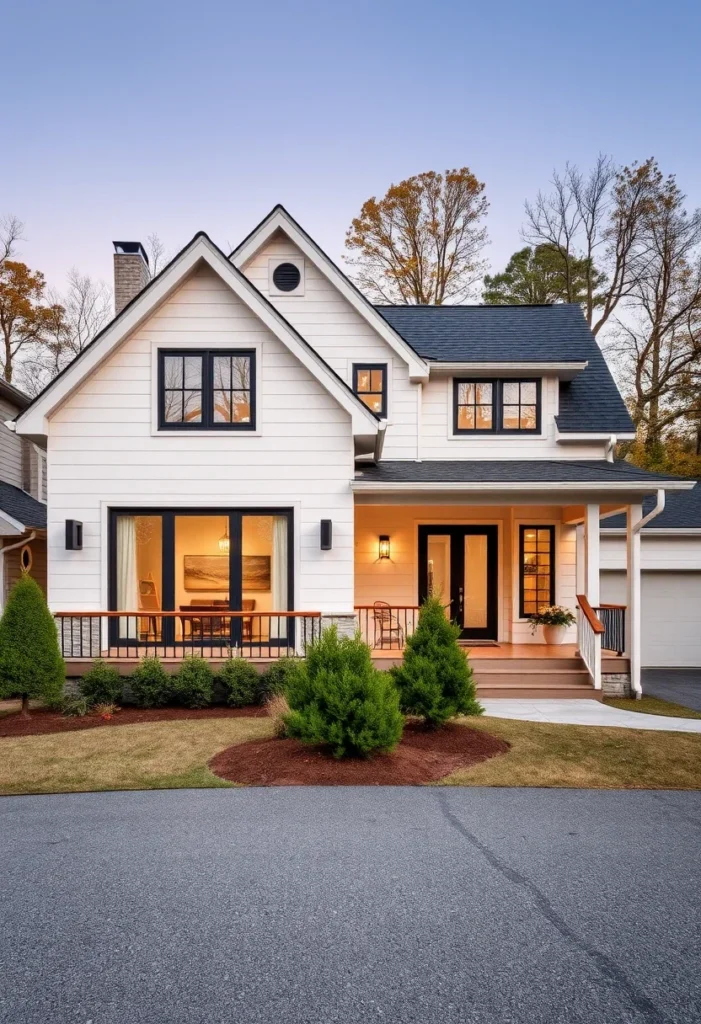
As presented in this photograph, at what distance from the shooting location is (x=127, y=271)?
12594 millimetres

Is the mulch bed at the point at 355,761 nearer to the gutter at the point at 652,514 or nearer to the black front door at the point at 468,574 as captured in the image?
the gutter at the point at 652,514

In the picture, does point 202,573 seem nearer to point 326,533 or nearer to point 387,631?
point 326,533

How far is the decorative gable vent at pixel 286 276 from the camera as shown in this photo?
12.7 m

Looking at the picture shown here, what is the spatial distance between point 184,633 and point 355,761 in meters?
4.82

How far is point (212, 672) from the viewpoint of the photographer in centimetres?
982

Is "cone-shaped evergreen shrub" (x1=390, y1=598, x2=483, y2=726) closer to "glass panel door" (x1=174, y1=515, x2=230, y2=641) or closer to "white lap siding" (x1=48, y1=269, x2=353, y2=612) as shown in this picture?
"white lap siding" (x1=48, y1=269, x2=353, y2=612)

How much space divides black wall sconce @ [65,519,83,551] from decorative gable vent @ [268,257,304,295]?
600 centimetres

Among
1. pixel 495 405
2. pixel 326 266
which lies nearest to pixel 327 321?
pixel 326 266

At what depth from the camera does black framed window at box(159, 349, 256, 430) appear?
10.5 meters

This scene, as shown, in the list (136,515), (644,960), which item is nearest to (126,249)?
(136,515)

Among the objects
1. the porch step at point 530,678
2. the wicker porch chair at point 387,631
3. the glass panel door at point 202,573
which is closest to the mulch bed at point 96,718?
the glass panel door at point 202,573

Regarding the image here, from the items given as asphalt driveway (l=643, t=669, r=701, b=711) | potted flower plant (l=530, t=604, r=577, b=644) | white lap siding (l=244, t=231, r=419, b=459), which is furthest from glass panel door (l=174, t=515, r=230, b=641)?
asphalt driveway (l=643, t=669, r=701, b=711)

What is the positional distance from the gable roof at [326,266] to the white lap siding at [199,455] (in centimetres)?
250

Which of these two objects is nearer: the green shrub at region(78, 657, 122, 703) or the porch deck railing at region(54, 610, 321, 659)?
the green shrub at region(78, 657, 122, 703)
